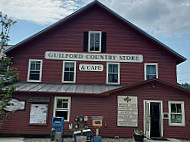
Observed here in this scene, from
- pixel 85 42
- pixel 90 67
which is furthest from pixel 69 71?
pixel 85 42

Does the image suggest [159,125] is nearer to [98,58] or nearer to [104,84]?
[104,84]

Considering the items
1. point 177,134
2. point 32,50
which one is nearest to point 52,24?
point 32,50

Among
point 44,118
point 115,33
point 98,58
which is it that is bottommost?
point 44,118

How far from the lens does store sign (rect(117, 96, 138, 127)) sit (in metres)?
11.6

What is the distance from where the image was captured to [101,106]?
12.0m

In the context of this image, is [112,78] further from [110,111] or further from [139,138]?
[139,138]

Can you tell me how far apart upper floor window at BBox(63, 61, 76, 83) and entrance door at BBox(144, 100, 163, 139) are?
222 inches

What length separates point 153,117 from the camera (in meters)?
11.8

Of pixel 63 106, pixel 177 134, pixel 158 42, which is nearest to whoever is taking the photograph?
pixel 177 134

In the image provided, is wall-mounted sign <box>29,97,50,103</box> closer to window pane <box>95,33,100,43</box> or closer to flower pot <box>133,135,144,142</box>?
window pane <box>95,33,100,43</box>

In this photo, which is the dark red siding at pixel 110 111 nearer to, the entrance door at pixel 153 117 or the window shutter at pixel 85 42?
the entrance door at pixel 153 117

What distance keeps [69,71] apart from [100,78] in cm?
245

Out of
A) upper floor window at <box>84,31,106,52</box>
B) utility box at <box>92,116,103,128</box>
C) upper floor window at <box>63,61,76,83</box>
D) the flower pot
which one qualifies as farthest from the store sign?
upper floor window at <box>84,31,106,52</box>

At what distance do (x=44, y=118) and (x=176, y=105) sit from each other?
8.91 metres
